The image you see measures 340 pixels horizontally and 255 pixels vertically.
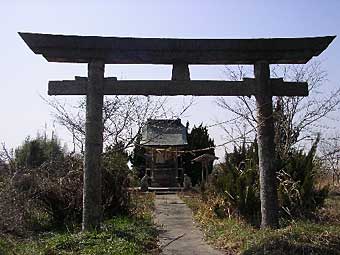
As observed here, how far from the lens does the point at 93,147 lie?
28.0ft

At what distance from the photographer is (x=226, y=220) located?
36.5 ft

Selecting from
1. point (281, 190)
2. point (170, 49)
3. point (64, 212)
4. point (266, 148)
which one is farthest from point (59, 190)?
point (281, 190)

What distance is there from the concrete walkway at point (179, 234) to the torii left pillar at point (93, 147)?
1532 millimetres

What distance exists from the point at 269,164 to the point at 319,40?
2.57 metres

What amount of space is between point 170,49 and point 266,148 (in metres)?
2.69

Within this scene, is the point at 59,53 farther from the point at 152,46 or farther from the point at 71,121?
the point at 71,121

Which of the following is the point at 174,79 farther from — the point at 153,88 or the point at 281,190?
the point at 281,190

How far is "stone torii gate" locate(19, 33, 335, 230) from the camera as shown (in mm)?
8422

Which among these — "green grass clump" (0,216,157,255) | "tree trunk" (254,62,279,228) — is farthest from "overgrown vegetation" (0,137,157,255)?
"tree trunk" (254,62,279,228)

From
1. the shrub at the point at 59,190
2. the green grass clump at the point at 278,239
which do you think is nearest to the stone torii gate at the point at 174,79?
the green grass clump at the point at 278,239

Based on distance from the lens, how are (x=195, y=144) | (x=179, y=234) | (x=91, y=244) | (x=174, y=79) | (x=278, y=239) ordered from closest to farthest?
(x=278, y=239)
(x=91, y=244)
(x=174, y=79)
(x=179, y=234)
(x=195, y=144)

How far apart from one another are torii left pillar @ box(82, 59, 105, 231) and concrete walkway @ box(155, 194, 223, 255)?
153 centimetres

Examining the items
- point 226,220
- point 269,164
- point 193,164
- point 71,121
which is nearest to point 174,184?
point 193,164

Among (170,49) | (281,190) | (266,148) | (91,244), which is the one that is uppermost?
(170,49)
